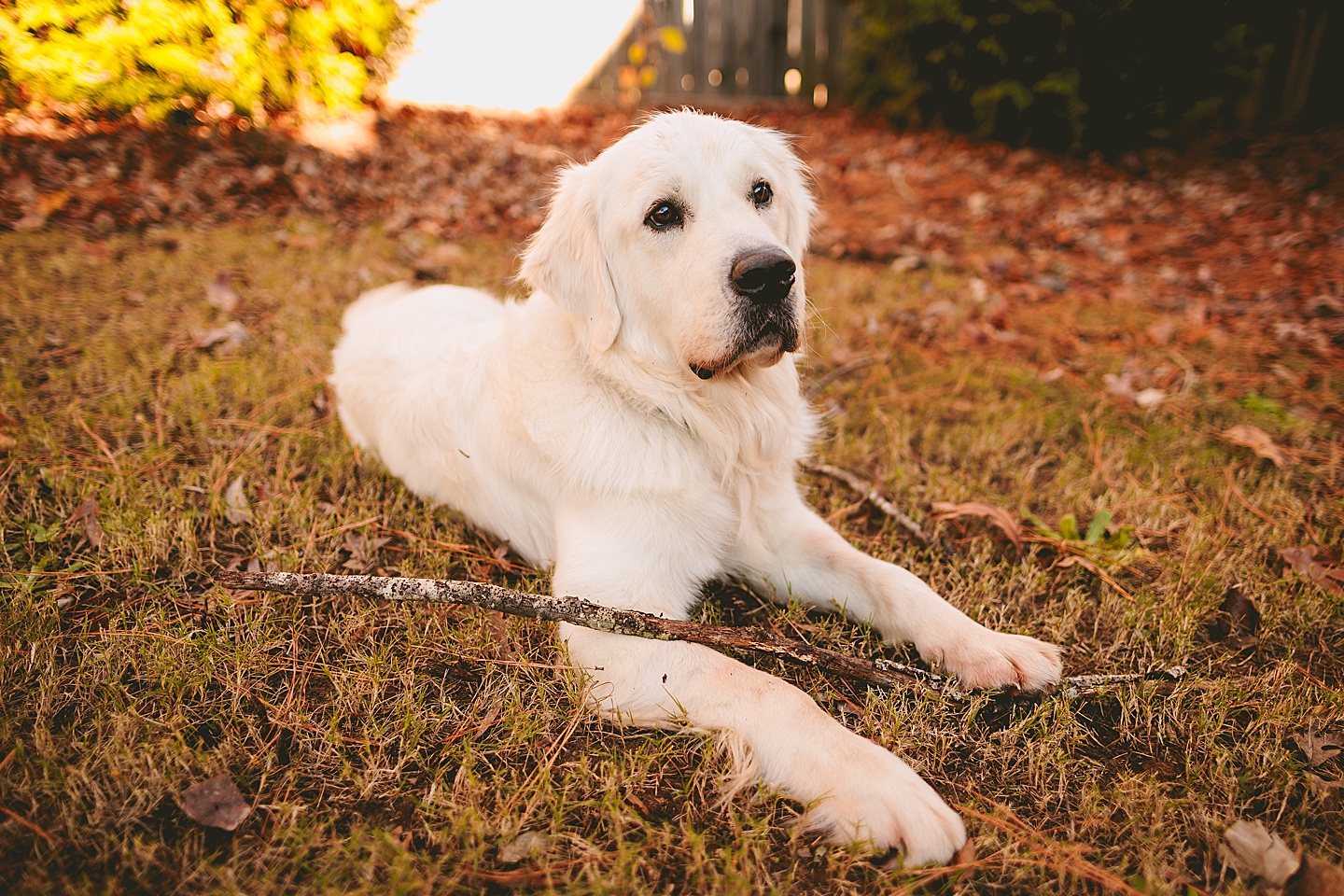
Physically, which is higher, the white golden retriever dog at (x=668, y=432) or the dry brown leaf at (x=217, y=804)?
the white golden retriever dog at (x=668, y=432)

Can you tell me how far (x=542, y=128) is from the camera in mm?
8781

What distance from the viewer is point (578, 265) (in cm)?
220

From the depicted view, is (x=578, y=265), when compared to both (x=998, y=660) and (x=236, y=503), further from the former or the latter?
(x=998, y=660)

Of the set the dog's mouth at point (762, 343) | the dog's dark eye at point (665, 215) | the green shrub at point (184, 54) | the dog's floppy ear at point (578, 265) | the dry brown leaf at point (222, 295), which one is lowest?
the dry brown leaf at point (222, 295)

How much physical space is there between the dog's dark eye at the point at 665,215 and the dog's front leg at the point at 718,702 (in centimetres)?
90

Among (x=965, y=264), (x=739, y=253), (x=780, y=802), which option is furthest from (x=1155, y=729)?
(x=965, y=264)

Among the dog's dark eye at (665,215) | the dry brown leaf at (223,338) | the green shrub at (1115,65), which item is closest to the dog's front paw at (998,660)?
the dog's dark eye at (665,215)

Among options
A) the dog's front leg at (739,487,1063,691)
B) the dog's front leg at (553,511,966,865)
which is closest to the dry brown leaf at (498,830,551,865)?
the dog's front leg at (553,511,966,865)

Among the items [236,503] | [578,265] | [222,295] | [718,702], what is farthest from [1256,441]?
[222,295]

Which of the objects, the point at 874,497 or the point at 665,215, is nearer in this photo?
the point at 665,215

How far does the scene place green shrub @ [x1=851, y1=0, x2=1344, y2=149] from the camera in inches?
271

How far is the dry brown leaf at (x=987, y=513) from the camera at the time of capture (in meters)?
2.32

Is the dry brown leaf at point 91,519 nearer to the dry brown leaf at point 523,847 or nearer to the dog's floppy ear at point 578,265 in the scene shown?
the dog's floppy ear at point 578,265

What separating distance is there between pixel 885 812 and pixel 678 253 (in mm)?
1550
